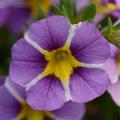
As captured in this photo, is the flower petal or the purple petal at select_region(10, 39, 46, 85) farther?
the flower petal

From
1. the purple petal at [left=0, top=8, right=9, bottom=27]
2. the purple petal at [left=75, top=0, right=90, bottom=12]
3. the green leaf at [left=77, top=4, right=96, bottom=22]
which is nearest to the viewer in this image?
the green leaf at [left=77, top=4, right=96, bottom=22]

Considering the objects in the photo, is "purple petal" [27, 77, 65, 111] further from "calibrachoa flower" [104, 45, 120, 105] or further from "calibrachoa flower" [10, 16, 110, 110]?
"calibrachoa flower" [104, 45, 120, 105]

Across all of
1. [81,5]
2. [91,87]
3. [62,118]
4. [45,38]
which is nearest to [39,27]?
[45,38]

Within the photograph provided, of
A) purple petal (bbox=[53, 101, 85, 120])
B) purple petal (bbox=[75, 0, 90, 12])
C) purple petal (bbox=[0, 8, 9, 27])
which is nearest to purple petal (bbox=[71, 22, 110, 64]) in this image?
purple petal (bbox=[53, 101, 85, 120])

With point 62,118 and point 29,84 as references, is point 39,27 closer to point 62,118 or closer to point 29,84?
point 29,84

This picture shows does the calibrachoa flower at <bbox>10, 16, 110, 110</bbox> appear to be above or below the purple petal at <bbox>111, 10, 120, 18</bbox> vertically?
above

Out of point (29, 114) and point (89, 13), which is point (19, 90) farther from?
point (89, 13)
